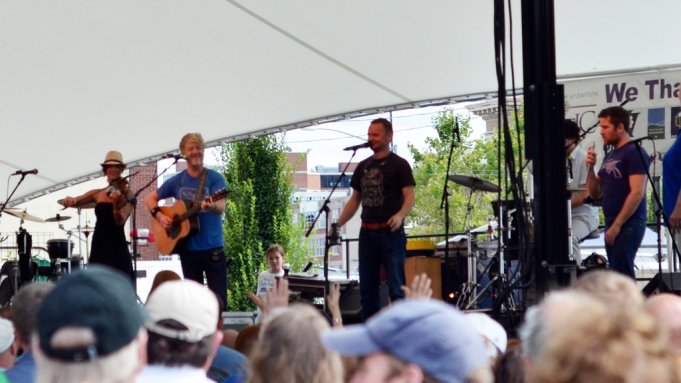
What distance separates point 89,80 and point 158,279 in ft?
12.2

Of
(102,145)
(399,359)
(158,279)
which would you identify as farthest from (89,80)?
(399,359)

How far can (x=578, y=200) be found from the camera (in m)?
7.19

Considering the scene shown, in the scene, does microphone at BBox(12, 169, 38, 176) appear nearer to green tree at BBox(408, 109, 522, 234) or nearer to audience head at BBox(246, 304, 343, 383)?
audience head at BBox(246, 304, 343, 383)

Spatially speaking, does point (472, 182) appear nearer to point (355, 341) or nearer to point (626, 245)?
point (626, 245)

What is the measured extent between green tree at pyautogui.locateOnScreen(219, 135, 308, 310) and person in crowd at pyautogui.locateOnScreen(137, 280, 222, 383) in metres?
17.5

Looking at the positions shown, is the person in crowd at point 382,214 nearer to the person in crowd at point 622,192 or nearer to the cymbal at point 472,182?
the person in crowd at point 622,192

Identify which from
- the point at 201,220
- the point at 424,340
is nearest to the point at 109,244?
the point at 201,220

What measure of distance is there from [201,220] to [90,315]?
235 inches

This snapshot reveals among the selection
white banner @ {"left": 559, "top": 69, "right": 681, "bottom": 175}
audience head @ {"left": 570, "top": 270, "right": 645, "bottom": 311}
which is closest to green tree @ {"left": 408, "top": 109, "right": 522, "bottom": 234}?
white banner @ {"left": 559, "top": 69, "right": 681, "bottom": 175}

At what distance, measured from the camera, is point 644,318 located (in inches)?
53.4

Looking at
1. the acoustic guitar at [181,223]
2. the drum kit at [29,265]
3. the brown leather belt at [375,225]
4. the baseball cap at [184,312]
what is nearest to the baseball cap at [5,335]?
the baseball cap at [184,312]

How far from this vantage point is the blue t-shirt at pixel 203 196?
24.5ft

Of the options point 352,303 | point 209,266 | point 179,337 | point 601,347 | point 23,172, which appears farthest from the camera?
point 23,172

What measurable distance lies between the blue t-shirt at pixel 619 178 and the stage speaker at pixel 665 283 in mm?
492
